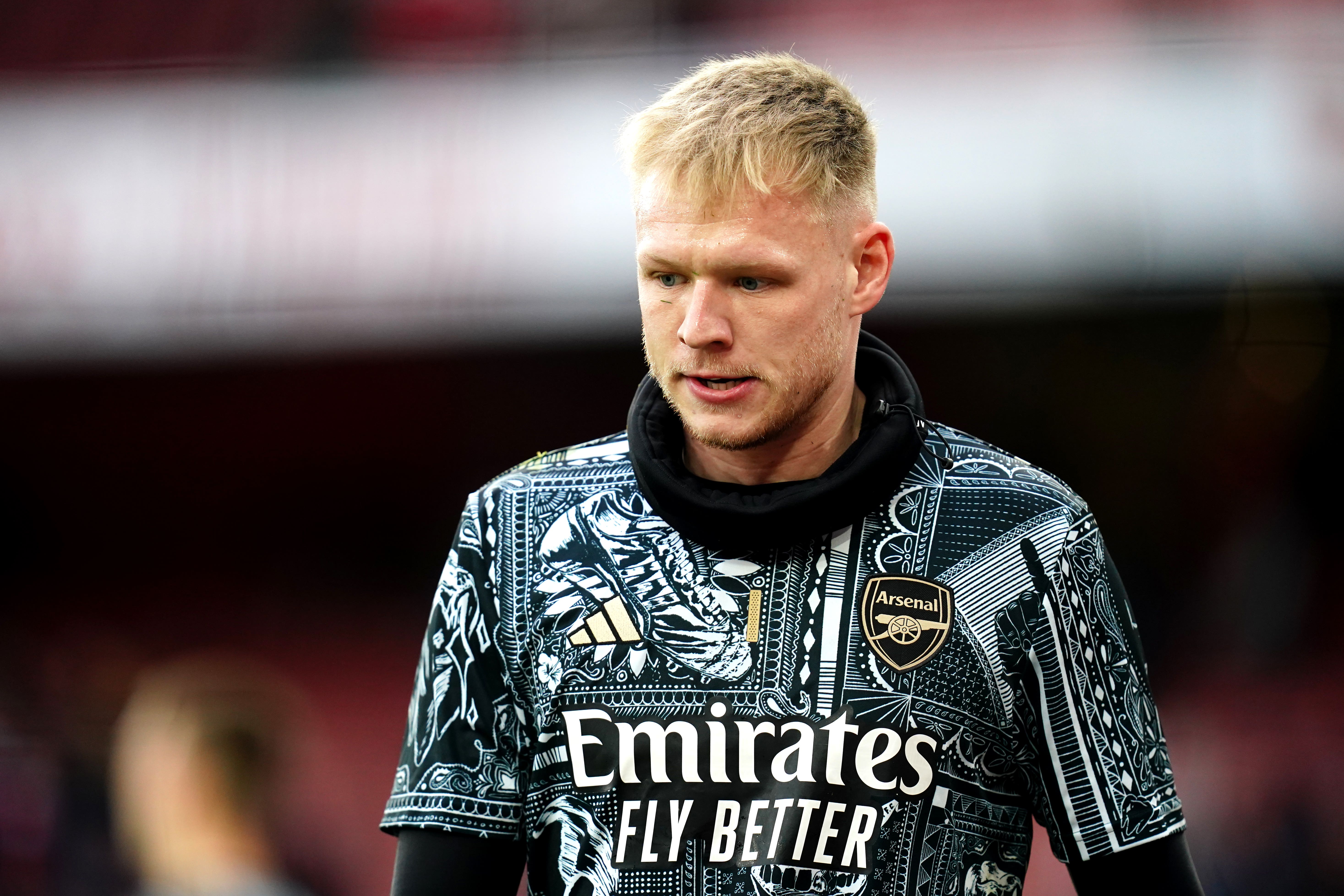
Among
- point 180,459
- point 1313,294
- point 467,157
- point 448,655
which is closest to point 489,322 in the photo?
point 467,157

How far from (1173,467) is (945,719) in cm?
528

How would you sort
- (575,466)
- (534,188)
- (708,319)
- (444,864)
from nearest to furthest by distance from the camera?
(708,319) < (444,864) < (575,466) < (534,188)

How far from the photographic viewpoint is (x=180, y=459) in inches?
279

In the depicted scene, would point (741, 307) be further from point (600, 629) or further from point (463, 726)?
point (463, 726)

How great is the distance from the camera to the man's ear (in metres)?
1.60

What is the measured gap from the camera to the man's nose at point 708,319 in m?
1.51

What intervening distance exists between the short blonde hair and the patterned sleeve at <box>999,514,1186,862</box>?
0.46 m

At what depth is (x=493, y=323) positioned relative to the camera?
18.2 feet

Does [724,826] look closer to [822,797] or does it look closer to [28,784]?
[822,797]

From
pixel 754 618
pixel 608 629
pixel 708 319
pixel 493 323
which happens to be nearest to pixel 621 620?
pixel 608 629

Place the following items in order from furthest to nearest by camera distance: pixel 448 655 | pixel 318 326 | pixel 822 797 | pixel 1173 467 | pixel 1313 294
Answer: pixel 1173 467 < pixel 318 326 < pixel 1313 294 < pixel 448 655 < pixel 822 797

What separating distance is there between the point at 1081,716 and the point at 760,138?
693mm

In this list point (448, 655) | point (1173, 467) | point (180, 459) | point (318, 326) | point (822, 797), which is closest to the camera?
point (822, 797)

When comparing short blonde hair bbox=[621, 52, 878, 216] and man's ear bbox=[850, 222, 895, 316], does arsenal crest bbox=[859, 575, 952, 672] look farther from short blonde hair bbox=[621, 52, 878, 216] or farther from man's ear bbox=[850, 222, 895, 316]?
short blonde hair bbox=[621, 52, 878, 216]
